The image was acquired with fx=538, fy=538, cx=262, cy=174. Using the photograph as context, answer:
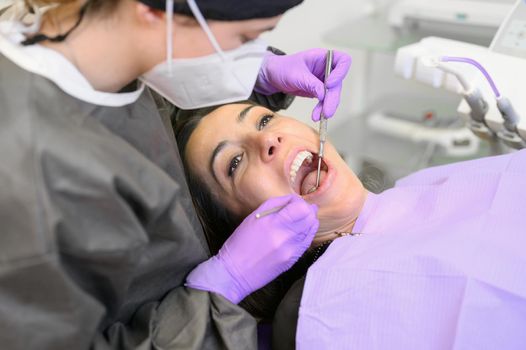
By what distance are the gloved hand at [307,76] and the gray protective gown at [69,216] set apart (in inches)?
21.6

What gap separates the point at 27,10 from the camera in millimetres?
893

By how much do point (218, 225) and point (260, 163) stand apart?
0.70 ft

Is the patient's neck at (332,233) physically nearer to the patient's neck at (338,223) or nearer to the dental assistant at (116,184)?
the patient's neck at (338,223)

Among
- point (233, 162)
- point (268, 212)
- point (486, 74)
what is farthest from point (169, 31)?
point (486, 74)

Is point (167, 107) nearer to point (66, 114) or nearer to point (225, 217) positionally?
point (225, 217)

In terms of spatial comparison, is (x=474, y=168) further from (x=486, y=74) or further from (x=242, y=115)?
(x=242, y=115)

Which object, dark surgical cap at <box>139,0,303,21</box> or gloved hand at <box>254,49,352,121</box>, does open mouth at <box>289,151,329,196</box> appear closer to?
gloved hand at <box>254,49,352,121</box>

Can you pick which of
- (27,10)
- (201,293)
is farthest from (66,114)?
(201,293)

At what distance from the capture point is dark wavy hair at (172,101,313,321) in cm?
123

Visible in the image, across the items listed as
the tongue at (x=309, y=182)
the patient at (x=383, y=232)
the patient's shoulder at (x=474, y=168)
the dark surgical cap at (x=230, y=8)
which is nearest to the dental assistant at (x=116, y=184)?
the dark surgical cap at (x=230, y=8)

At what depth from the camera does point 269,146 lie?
1227mm

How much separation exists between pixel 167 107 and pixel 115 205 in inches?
21.4

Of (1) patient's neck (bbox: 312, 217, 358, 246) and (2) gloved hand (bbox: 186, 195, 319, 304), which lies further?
(1) patient's neck (bbox: 312, 217, 358, 246)

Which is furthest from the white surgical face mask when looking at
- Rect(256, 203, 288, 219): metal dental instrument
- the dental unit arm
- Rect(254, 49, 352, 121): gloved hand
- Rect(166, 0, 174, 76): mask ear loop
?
the dental unit arm
